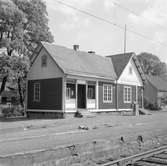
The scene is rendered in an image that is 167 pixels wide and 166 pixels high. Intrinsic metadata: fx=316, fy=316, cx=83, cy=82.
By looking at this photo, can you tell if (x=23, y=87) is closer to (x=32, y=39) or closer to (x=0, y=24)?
(x=32, y=39)

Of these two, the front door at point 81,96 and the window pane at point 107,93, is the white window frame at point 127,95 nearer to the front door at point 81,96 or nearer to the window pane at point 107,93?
the window pane at point 107,93

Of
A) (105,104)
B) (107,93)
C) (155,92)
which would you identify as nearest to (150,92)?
(155,92)

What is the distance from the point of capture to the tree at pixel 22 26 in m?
29.0

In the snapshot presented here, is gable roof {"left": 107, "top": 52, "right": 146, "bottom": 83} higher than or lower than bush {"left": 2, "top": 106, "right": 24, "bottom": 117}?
higher

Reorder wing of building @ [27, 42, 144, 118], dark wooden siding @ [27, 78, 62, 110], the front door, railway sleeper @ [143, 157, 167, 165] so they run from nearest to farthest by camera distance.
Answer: railway sleeper @ [143, 157, 167, 165]
dark wooden siding @ [27, 78, 62, 110]
wing of building @ [27, 42, 144, 118]
the front door

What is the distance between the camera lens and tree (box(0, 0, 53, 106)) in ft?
95.3

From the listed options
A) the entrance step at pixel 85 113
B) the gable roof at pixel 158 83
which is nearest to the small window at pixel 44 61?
the entrance step at pixel 85 113

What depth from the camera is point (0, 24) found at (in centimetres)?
2984

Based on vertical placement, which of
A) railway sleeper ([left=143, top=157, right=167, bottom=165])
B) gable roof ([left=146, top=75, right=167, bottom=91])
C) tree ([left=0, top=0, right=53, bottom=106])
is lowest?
→ railway sleeper ([left=143, top=157, right=167, bottom=165])

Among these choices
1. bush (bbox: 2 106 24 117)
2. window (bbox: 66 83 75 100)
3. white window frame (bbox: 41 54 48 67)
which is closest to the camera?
window (bbox: 66 83 75 100)

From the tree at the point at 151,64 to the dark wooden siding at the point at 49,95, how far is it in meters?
65.1

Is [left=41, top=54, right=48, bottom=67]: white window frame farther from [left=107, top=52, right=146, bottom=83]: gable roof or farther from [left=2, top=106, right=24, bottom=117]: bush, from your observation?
[left=107, top=52, right=146, bottom=83]: gable roof

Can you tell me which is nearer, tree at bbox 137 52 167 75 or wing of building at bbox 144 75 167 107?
→ wing of building at bbox 144 75 167 107

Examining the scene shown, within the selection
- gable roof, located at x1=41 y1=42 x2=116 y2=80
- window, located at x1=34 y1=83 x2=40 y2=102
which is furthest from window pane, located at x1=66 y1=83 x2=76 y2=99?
window, located at x1=34 y1=83 x2=40 y2=102
